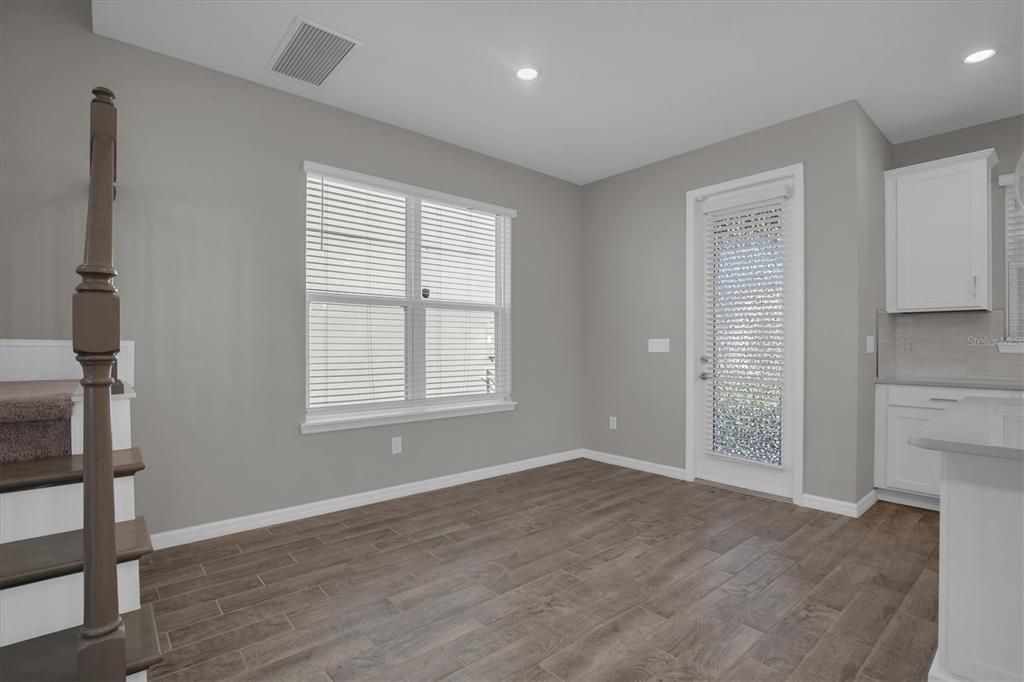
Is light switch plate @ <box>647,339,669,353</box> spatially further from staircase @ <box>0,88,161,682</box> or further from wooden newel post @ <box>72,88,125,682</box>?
wooden newel post @ <box>72,88,125,682</box>

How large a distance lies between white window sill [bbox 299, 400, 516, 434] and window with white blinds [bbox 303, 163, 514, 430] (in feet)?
0.04

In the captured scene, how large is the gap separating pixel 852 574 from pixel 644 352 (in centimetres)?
243

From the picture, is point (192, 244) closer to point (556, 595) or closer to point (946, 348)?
point (556, 595)

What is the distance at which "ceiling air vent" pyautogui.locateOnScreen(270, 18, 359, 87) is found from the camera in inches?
107

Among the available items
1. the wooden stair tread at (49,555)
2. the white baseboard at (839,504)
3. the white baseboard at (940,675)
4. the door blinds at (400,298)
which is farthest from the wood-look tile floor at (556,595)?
the door blinds at (400,298)

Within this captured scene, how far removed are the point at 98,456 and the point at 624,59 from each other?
3068mm

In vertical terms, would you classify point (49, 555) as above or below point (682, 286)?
below

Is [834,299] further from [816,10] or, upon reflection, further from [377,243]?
[377,243]

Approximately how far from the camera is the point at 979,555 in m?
1.55

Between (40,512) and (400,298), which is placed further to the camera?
(400,298)

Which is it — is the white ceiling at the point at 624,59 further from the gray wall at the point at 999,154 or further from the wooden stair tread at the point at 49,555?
the wooden stair tread at the point at 49,555

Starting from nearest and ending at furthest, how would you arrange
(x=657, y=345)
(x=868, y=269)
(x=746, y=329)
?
(x=868, y=269), (x=746, y=329), (x=657, y=345)

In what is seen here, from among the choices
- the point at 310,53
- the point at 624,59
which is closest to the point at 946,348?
the point at 624,59

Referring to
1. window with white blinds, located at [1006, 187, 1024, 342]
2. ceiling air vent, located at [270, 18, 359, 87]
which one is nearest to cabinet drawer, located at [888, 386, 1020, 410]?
window with white blinds, located at [1006, 187, 1024, 342]
